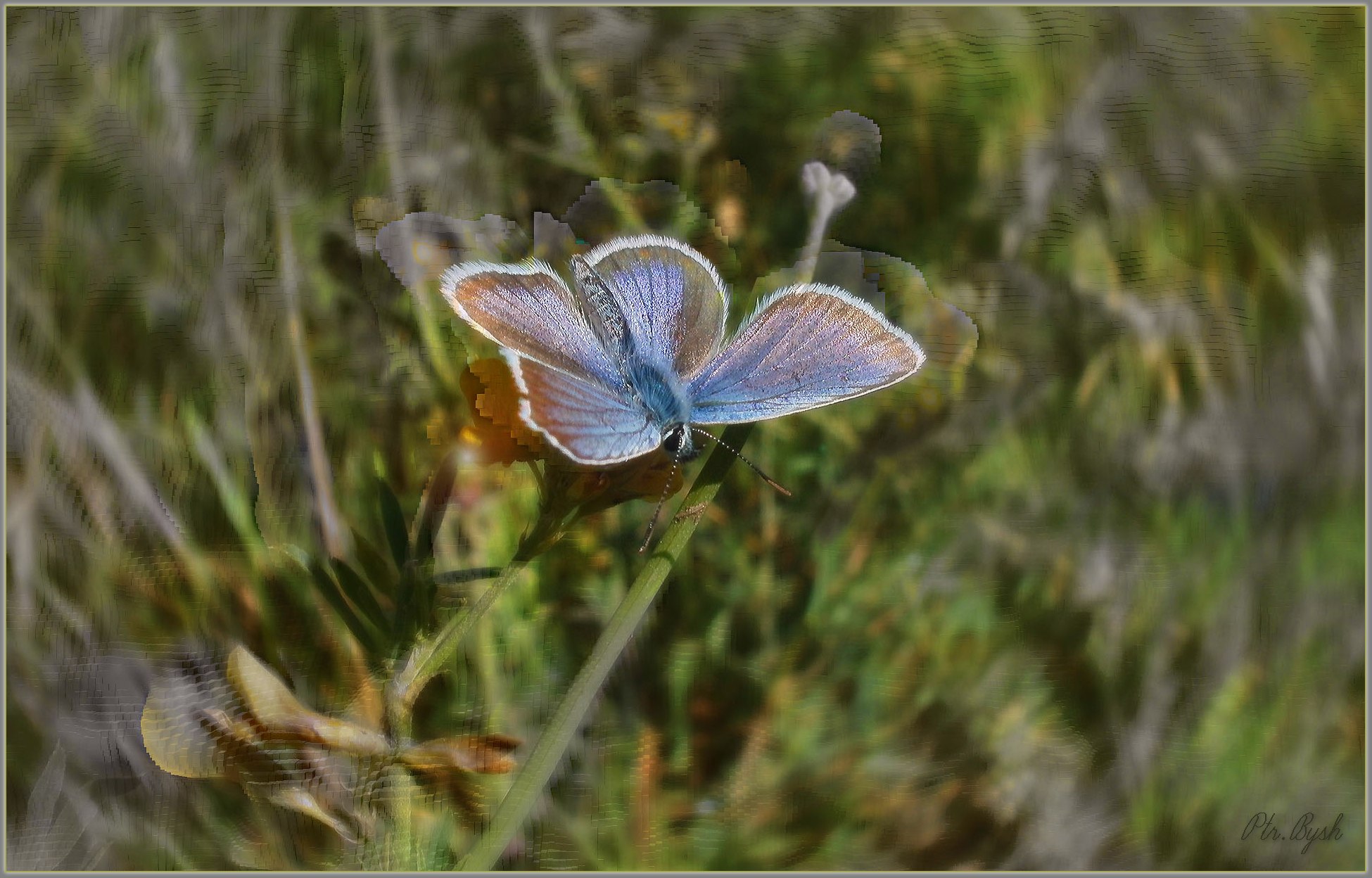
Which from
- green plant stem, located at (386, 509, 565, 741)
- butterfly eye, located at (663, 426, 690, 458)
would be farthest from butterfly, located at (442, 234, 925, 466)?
green plant stem, located at (386, 509, 565, 741)

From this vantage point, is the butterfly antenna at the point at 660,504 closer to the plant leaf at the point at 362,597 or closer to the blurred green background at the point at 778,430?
the blurred green background at the point at 778,430

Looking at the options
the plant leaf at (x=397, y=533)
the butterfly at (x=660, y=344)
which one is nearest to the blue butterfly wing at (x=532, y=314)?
the butterfly at (x=660, y=344)

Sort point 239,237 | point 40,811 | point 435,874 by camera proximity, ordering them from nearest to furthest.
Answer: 1. point 435,874
2. point 40,811
3. point 239,237

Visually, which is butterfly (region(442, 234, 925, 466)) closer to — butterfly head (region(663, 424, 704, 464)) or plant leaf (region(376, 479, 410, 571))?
butterfly head (region(663, 424, 704, 464))

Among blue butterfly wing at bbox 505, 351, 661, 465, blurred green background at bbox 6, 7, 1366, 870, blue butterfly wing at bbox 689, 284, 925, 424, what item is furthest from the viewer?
blurred green background at bbox 6, 7, 1366, 870

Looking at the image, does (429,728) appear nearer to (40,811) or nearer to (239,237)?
(40,811)

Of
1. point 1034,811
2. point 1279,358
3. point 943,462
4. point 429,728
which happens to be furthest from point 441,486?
point 1279,358

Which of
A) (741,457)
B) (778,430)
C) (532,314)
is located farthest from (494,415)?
(778,430)
